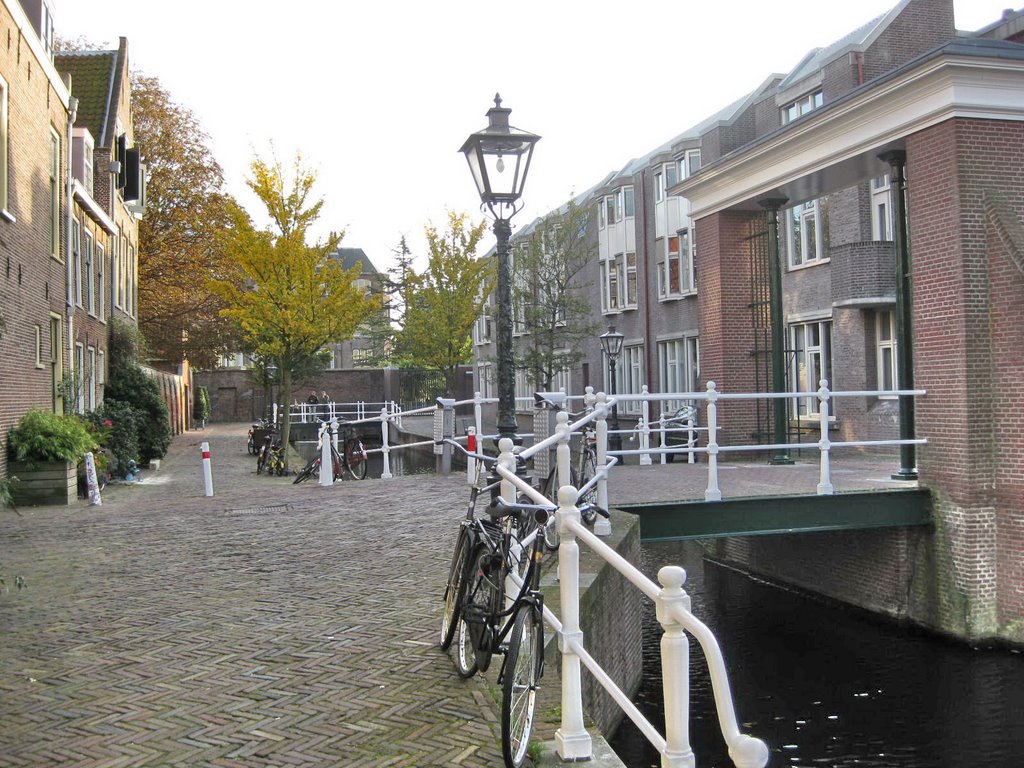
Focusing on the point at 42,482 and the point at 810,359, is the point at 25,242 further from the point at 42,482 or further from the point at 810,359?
the point at 810,359

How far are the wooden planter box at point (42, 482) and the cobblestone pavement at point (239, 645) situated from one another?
2332mm

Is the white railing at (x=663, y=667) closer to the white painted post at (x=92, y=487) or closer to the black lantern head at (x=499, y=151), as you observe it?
the black lantern head at (x=499, y=151)

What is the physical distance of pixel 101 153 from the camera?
968 inches

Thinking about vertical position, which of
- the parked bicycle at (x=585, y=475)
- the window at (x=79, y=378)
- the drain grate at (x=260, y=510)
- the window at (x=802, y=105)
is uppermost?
the window at (x=802, y=105)

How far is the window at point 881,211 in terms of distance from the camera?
69.6 feet

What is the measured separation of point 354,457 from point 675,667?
15.5 m

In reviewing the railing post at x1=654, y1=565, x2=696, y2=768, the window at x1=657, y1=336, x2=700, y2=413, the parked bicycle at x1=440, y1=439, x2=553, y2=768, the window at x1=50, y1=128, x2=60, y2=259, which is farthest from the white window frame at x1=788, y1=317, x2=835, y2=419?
the railing post at x1=654, y1=565, x2=696, y2=768

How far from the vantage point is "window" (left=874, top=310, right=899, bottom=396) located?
21.4 meters

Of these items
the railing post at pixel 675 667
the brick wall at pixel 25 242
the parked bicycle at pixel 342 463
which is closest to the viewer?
the railing post at pixel 675 667

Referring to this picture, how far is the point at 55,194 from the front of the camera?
61.2 feet

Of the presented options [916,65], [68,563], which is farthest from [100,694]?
[916,65]

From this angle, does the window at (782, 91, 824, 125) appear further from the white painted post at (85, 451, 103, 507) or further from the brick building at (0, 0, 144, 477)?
the white painted post at (85, 451, 103, 507)

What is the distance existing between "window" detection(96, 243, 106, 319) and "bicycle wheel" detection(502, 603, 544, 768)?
68.6ft

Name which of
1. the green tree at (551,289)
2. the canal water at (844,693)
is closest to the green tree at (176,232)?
the green tree at (551,289)
